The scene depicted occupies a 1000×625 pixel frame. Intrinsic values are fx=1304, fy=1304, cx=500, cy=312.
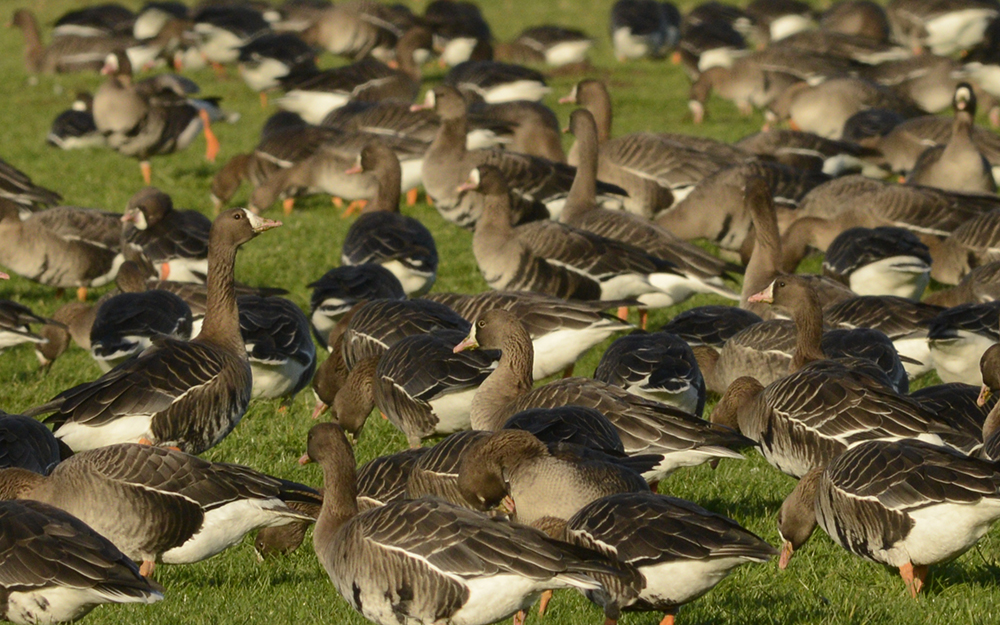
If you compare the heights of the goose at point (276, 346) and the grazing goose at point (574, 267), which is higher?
the goose at point (276, 346)

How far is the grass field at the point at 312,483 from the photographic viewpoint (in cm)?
737

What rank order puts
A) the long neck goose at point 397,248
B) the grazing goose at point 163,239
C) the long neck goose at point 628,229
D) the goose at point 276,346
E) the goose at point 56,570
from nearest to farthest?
the goose at point 56,570
the goose at point 276,346
the long neck goose at point 628,229
the long neck goose at point 397,248
the grazing goose at point 163,239

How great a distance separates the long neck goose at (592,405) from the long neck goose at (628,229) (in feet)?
15.2

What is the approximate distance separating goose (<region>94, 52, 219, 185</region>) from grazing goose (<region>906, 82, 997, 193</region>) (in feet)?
37.9

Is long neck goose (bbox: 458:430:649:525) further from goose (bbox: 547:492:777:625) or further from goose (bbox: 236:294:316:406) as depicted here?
goose (bbox: 236:294:316:406)

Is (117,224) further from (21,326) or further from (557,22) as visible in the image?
(557,22)

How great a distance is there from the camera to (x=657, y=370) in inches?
398

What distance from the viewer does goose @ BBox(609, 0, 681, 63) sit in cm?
3262

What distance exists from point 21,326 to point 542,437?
18.8 ft

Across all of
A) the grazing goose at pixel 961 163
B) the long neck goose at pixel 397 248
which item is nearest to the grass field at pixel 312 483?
the long neck goose at pixel 397 248

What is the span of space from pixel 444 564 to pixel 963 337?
636 cm

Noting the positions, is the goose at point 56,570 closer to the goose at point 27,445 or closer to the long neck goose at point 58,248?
the goose at point 27,445

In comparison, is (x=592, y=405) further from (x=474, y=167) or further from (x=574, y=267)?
(x=474, y=167)

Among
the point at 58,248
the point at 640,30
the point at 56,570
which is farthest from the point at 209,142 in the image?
the point at 56,570
